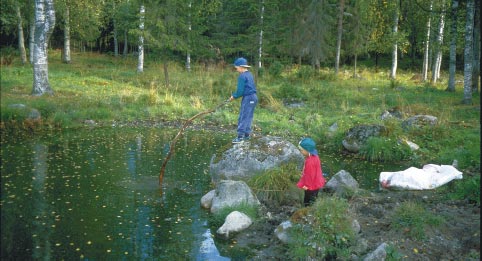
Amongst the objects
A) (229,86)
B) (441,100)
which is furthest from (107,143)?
(441,100)

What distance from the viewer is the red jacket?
962 cm

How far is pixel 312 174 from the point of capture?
9742 millimetres

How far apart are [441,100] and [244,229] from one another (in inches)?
694

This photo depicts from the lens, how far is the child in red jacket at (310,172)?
961 centimetres

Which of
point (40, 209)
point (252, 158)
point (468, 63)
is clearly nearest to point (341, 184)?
point (252, 158)

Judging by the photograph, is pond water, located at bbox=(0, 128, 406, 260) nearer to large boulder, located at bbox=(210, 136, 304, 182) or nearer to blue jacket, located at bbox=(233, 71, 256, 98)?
large boulder, located at bbox=(210, 136, 304, 182)

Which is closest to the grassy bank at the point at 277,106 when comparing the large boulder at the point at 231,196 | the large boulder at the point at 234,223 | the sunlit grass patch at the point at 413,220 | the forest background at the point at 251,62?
the forest background at the point at 251,62

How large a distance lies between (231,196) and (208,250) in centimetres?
174

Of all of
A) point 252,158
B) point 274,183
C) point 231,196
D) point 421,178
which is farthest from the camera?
point 421,178

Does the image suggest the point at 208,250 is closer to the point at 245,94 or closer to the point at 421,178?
the point at 245,94

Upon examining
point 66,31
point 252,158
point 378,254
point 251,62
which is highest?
point 66,31

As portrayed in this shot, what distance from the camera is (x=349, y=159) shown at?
49.8 ft

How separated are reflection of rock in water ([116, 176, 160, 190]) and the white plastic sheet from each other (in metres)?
5.34

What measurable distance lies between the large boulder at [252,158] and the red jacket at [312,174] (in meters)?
1.62
